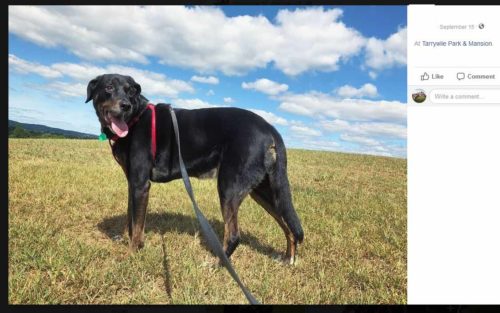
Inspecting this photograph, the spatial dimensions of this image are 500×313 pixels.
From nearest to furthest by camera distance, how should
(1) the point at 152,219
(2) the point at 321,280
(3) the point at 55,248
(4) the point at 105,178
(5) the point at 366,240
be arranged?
(2) the point at 321,280 → (3) the point at 55,248 → (5) the point at 366,240 → (1) the point at 152,219 → (4) the point at 105,178

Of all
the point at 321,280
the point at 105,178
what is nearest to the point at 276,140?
the point at 321,280

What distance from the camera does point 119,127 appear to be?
4086mm

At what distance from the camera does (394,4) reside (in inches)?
105

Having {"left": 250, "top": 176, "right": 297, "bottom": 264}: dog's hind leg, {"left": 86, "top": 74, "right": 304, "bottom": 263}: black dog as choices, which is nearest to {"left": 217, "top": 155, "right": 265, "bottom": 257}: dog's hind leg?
{"left": 86, "top": 74, "right": 304, "bottom": 263}: black dog

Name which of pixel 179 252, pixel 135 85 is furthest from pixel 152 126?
pixel 179 252

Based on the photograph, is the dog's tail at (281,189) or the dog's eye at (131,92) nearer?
the dog's tail at (281,189)

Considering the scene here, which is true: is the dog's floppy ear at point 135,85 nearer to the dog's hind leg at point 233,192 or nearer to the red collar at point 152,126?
the red collar at point 152,126

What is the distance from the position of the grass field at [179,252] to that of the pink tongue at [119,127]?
138cm

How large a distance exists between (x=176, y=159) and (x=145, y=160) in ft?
1.23

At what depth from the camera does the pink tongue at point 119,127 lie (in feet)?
13.3
